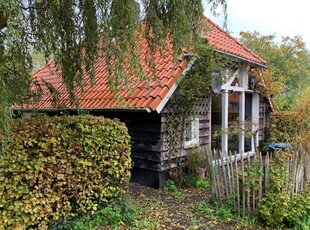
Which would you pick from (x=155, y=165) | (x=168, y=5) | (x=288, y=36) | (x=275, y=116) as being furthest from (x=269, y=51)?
(x=168, y=5)

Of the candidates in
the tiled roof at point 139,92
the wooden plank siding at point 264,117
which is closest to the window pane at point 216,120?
the tiled roof at point 139,92

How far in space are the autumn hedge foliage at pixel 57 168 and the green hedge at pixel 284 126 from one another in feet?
24.1

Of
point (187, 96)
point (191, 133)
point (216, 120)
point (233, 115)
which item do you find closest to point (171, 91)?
point (187, 96)

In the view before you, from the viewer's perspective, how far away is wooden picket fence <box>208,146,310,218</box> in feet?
16.7

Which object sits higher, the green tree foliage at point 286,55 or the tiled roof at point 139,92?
the green tree foliage at point 286,55

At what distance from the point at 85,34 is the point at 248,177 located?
12.5 feet

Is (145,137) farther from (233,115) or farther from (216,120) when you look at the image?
(233,115)

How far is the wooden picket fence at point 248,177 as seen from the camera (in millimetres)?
5086

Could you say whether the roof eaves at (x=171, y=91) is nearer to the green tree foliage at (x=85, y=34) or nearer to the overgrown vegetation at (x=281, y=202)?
the green tree foliage at (x=85, y=34)

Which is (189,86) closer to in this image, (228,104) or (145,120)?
(145,120)

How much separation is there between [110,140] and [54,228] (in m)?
1.63

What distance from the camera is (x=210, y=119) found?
8.68 meters

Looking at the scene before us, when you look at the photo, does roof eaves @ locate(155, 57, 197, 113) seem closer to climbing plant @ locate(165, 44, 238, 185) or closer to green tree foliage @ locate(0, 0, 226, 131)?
climbing plant @ locate(165, 44, 238, 185)

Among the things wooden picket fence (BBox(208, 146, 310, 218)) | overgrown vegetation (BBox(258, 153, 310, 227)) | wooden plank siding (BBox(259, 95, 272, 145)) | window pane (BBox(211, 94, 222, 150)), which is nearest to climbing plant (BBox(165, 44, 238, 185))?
window pane (BBox(211, 94, 222, 150))
